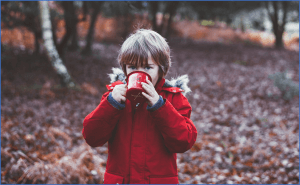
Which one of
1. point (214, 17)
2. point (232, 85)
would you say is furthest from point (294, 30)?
point (232, 85)

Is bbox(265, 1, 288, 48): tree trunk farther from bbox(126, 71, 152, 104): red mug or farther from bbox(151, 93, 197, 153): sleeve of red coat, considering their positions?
bbox(126, 71, 152, 104): red mug

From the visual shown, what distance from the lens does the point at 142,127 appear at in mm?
1648

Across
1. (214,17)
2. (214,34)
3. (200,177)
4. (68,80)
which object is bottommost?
(200,177)

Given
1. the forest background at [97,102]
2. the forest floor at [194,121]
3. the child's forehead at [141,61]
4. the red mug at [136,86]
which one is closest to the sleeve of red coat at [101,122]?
the red mug at [136,86]

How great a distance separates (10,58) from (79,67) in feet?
9.81

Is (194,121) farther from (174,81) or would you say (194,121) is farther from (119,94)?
(119,94)

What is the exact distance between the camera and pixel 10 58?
10.2 m

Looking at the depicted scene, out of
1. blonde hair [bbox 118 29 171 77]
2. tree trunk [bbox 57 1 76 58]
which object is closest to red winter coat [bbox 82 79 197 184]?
blonde hair [bbox 118 29 171 77]

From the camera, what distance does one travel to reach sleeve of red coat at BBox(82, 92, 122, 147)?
61.1 inches

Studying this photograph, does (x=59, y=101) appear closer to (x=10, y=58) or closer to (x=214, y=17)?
(x=10, y=58)

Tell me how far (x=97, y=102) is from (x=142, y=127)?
584 cm

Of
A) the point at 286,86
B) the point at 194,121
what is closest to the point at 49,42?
the point at 194,121

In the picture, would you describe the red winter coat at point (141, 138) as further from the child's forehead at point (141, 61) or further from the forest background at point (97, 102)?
the forest background at point (97, 102)

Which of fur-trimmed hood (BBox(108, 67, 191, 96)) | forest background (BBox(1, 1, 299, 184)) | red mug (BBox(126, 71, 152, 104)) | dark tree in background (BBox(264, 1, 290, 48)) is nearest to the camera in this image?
red mug (BBox(126, 71, 152, 104))
